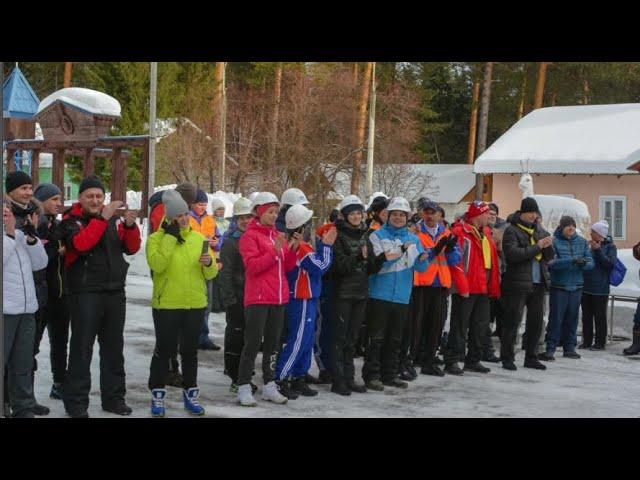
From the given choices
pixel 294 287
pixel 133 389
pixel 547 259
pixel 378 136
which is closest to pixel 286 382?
pixel 294 287

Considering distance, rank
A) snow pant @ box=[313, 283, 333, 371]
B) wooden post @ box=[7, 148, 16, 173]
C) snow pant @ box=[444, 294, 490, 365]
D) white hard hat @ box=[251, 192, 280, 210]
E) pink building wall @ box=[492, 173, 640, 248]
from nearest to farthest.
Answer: white hard hat @ box=[251, 192, 280, 210] → snow pant @ box=[313, 283, 333, 371] → snow pant @ box=[444, 294, 490, 365] → wooden post @ box=[7, 148, 16, 173] → pink building wall @ box=[492, 173, 640, 248]

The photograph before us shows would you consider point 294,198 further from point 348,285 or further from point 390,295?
point 390,295

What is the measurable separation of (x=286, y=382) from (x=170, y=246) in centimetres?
190

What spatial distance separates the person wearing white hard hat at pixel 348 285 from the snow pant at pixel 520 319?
2388 mm

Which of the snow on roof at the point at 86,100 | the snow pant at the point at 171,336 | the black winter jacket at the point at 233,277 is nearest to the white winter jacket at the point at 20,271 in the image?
the snow pant at the point at 171,336

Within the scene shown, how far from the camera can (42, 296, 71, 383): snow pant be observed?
25.7 feet

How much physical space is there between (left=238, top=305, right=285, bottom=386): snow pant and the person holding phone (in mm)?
654

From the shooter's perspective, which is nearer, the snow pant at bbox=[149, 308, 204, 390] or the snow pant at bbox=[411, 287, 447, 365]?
the snow pant at bbox=[149, 308, 204, 390]

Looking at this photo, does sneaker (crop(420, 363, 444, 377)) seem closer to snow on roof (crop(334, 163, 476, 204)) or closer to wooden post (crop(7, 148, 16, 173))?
wooden post (crop(7, 148, 16, 173))

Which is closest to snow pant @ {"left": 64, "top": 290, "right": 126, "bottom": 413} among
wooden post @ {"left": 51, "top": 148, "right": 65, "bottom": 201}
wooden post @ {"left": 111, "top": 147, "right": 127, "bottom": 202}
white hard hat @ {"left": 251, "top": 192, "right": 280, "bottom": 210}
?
white hard hat @ {"left": 251, "top": 192, "right": 280, "bottom": 210}

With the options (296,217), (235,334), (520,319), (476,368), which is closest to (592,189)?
(520,319)

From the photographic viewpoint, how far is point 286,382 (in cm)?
856

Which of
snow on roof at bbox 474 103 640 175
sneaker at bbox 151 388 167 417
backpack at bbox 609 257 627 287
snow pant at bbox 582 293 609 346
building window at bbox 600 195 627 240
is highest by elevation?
snow on roof at bbox 474 103 640 175

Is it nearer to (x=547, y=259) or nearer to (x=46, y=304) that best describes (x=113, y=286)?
(x=46, y=304)
